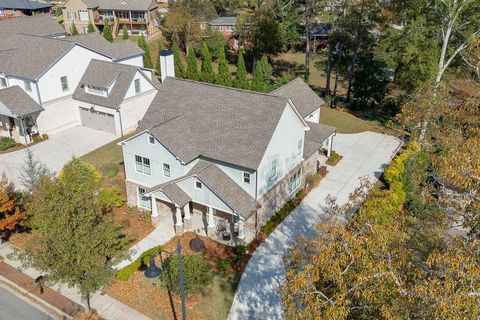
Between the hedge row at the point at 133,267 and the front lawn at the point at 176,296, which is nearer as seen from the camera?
the front lawn at the point at 176,296

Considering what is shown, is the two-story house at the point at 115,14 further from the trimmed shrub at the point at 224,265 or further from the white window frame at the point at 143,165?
the trimmed shrub at the point at 224,265

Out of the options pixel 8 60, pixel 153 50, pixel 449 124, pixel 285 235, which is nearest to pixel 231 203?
pixel 285 235

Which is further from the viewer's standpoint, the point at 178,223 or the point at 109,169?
the point at 109,169

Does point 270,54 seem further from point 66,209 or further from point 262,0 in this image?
point 66,209

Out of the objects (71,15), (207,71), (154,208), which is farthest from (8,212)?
(71,15)

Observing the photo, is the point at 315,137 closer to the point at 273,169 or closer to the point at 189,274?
the point at 273,169

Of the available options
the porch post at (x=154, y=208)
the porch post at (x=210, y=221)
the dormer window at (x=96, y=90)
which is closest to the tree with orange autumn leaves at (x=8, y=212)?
the porch post at (x=154, y=208)
